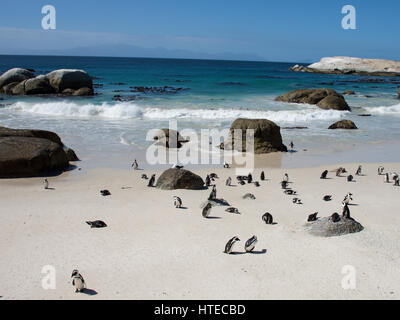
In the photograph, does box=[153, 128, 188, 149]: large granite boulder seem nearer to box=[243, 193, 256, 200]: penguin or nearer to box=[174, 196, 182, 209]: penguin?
box=[243, 193, 256, 200]: penguin

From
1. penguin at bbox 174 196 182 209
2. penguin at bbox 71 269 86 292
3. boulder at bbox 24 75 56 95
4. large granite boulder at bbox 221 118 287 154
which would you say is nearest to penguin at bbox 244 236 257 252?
penguin at bbox 174 196 182 209

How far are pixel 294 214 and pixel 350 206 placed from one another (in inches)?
62.9

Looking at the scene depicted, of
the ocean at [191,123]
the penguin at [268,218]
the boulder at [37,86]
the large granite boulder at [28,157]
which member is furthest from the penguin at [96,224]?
the boulder at [37,86]

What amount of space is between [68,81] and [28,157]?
31.5 m

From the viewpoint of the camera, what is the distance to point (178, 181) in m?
11.5

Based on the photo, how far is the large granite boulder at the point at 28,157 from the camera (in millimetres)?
12633

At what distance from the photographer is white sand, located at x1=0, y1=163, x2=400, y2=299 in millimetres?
6348

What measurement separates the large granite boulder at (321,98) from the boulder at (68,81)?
19048 mm

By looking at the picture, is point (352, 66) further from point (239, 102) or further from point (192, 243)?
point (192, 243)

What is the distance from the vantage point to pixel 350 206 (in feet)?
33.3

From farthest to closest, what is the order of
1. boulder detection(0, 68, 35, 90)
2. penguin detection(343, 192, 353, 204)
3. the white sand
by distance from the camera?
boulder detection(0, 68, 35, 90), penguin detection(343, 192, 353, 204), the white sand

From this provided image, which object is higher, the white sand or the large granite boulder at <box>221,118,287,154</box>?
the large granite boulder at <box>221,118,287,154</box>

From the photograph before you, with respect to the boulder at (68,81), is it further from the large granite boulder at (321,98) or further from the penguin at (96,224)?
the penguin at (96,224)

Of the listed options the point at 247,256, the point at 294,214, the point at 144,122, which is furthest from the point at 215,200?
the point at 144,122
